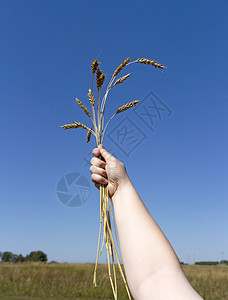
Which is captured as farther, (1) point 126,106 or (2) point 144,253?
(1) point 126,106

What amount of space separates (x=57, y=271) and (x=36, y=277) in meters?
1.04

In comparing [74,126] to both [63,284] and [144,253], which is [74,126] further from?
[63,284]

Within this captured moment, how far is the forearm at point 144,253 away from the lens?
4.68 feet

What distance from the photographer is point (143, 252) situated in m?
1.50

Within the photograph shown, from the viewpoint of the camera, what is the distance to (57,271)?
14328mm

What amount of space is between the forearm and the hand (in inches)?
5.9

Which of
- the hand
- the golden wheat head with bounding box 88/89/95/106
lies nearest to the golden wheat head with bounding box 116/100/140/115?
the golden wheat head with bounding box 88/89/95/106

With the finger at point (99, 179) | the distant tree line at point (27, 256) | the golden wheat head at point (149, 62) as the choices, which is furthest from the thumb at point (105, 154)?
the distant tree line at point (27, 256)

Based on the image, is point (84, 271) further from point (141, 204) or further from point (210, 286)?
point (141, 204)

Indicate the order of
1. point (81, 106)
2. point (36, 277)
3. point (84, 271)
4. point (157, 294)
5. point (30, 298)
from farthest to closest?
point (84, 271) → point (36, 277) → point (30, 298) → point (81, 106) → point (157, 294)

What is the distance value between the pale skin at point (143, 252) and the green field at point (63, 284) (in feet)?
36.5

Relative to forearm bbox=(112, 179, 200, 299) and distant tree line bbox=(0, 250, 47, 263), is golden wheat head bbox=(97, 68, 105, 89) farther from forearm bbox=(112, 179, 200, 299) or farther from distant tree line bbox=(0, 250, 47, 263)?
distant tree line bbox=(0, 250, 47, 263)

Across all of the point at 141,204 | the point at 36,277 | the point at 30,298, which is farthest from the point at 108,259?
the point at 36,277

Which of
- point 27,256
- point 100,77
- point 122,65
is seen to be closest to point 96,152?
point 100,77
